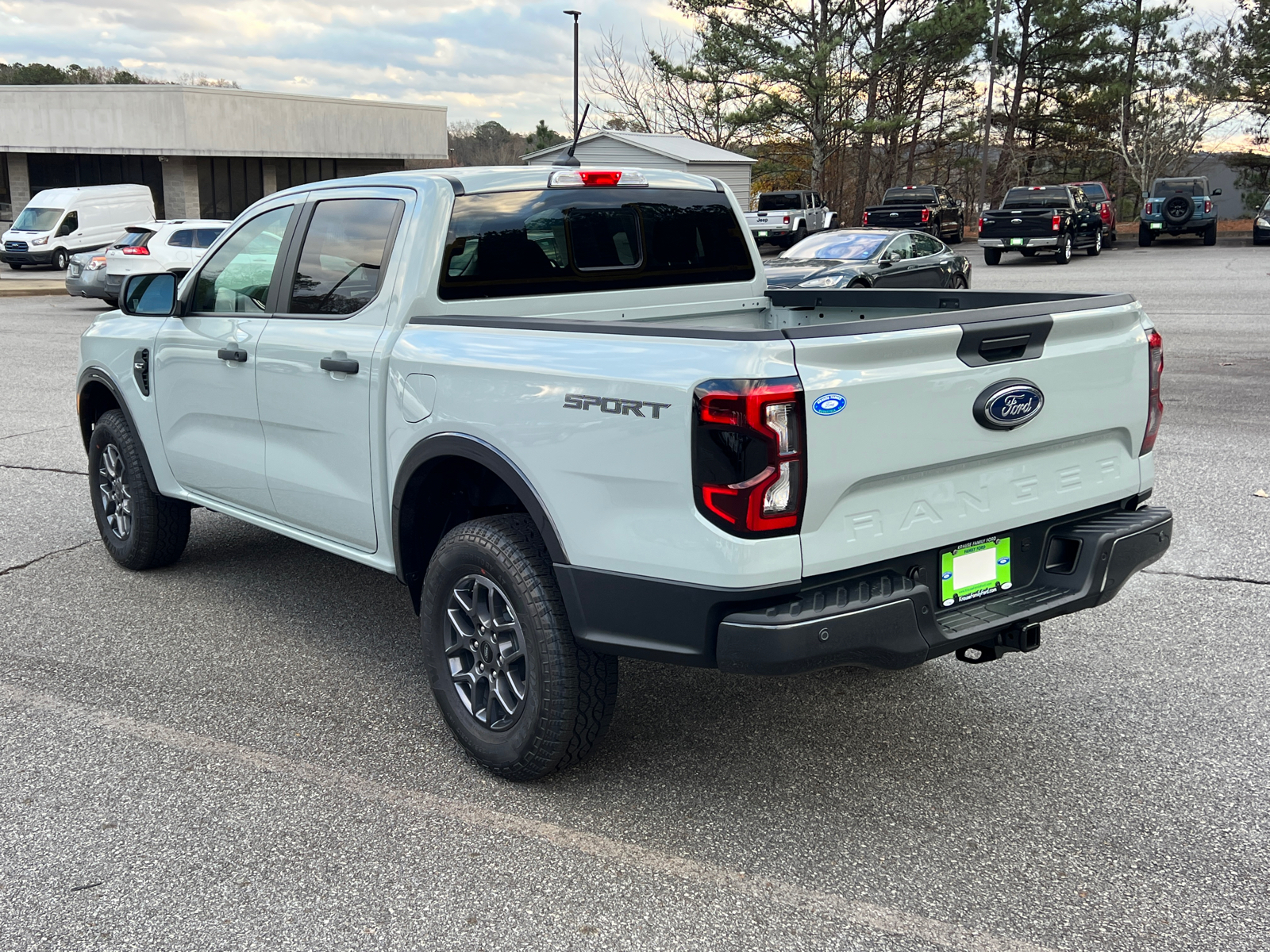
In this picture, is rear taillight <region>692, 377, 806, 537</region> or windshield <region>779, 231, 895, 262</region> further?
windshield <region>779, 231, 895, 262</region>

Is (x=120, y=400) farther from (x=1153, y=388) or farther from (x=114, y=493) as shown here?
(x=1153, y=388)

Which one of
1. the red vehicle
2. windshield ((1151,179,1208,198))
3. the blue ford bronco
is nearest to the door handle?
the red vehicle

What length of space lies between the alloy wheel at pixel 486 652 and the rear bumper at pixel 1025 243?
28.1m

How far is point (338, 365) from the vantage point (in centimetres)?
405

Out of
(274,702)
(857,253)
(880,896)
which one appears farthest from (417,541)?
(857,253)

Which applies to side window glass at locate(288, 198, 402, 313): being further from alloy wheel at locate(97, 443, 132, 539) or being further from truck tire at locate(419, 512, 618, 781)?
alloy wheel at locate(97, 443, 132, 539)

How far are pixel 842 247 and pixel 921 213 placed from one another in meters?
17.7

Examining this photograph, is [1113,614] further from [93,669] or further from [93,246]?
[93,246]

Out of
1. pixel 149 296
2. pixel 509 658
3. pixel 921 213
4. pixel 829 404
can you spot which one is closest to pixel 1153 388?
pixel 829 404

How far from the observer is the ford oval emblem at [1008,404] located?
317cm

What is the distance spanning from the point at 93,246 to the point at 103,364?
99.1ft

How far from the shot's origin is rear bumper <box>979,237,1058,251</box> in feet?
95.9

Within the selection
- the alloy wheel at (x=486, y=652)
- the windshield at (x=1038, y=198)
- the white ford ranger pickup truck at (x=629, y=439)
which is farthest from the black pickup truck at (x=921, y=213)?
the alloy wheel at (x=486, y=652)

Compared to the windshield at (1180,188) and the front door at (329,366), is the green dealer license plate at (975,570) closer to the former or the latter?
the front door at (329,366)
